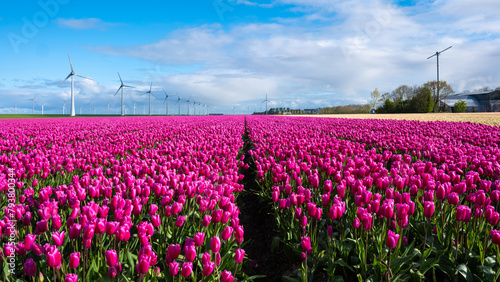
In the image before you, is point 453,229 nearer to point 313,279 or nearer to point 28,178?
point 313,279

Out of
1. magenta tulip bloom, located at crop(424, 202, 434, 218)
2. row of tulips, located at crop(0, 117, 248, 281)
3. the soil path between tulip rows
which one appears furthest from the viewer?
the soil path between tulip rows

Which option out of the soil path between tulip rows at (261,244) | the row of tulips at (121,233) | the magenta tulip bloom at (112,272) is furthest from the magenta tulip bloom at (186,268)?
the soil path between tulip rows at (261,244)

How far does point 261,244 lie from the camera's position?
16.8 ft

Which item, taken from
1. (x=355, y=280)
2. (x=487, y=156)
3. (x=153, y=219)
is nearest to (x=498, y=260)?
(x=355, y=280)

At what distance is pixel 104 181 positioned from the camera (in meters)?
4.66

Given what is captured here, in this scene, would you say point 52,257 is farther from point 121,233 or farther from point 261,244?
point 261,244

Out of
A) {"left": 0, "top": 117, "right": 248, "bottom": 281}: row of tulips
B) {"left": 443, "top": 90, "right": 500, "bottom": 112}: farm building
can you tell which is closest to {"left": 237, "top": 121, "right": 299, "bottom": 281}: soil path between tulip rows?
{"left": 0, "top": 117, "right": 248, "bottom": 281}: row of tulips

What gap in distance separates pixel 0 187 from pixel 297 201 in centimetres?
402

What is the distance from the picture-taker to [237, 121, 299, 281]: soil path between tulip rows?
164 inches

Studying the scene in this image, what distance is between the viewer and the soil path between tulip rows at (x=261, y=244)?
416 centimetres

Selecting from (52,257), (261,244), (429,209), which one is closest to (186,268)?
(52,257)

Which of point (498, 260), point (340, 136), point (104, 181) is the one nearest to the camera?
point (498, 260)

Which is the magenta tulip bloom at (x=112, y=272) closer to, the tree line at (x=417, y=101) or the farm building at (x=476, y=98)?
the tree line at (x=417, y=101)

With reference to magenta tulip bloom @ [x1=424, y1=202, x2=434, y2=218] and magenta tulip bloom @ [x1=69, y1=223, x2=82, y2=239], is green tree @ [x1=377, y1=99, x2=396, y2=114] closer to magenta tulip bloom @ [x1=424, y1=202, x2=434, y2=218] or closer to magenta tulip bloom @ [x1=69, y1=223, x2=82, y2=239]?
magenta tulip bloom @ [x1=424, y1=202, x2=434, y2=218]
